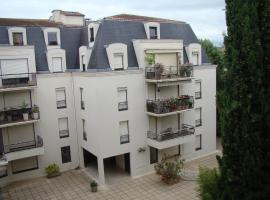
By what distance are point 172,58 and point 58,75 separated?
407 inches

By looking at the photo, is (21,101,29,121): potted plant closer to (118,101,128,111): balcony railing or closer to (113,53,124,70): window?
(118,101,128,111): balcony railing

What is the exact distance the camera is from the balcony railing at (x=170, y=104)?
24.0 meters

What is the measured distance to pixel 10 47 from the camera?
74.9ft

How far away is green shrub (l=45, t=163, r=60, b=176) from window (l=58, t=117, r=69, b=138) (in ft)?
8.82

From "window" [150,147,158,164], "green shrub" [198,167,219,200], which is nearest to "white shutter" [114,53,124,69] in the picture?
"window" [150,147,158,164]

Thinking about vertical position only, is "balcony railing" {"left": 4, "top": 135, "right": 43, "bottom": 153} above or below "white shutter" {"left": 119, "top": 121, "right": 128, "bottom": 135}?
below

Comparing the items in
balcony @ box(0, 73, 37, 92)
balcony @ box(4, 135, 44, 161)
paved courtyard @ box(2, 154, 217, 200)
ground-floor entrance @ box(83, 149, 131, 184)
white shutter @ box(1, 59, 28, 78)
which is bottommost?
paved courtyard @ box(2, 154, 217, 200)

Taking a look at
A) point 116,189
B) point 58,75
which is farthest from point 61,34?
point 116,189

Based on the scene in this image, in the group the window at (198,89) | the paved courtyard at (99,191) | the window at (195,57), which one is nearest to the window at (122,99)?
the paved courtyard at (99,191)

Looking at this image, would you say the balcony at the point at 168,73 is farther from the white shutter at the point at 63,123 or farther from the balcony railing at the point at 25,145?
the balcony railing at the point at 25,145

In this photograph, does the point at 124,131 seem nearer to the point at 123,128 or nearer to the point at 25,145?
the point at 123,128

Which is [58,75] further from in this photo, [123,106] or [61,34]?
[123,106]

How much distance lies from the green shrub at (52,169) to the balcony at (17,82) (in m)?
7.28

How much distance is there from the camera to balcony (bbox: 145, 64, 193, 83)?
2366 centimetres
